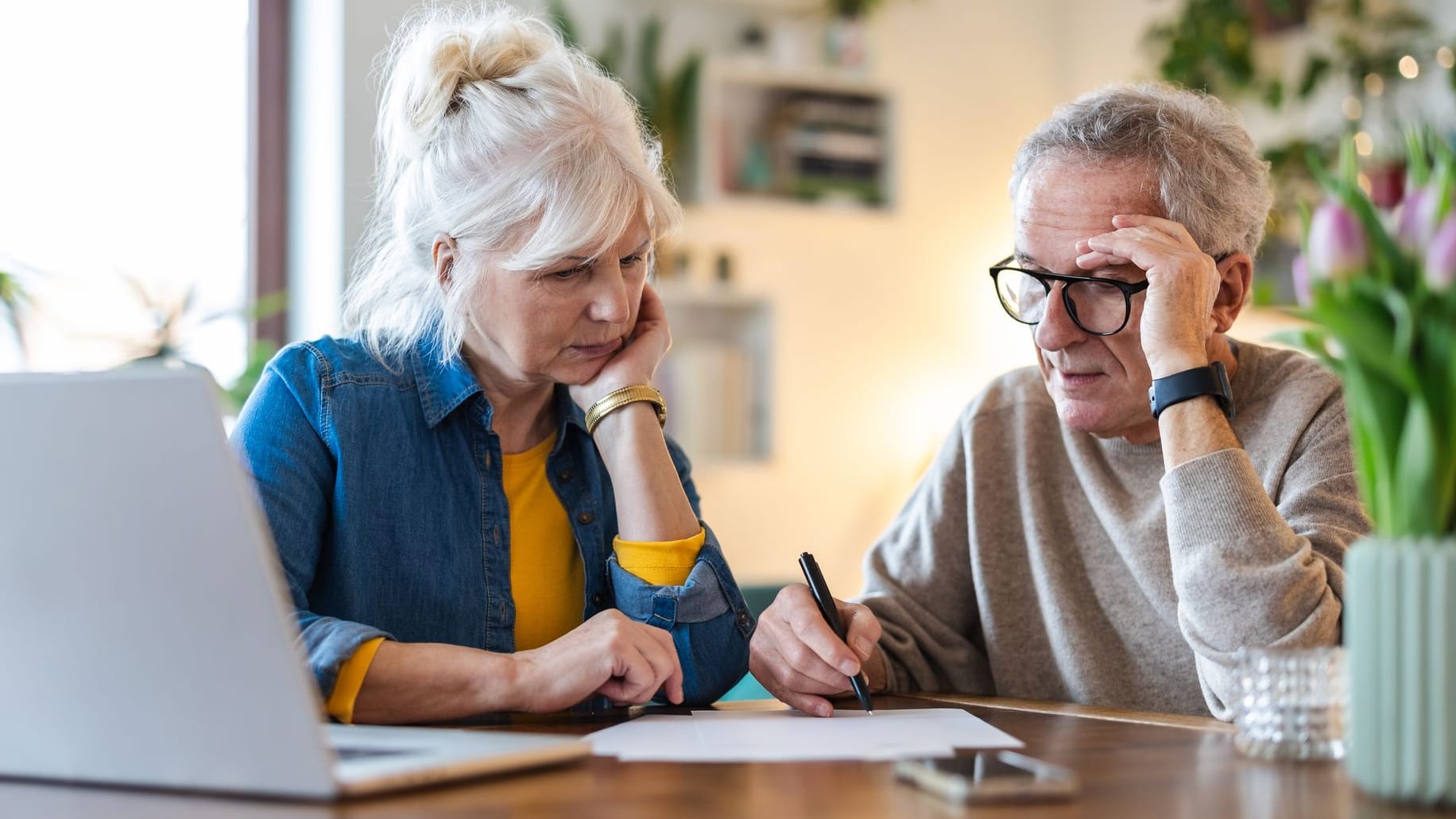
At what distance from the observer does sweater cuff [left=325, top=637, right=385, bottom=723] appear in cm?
114

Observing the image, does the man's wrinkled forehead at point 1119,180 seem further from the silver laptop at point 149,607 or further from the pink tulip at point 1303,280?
the silver laptop at point 149,607

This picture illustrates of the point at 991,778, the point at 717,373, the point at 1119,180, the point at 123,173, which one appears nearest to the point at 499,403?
the point at 1119,180

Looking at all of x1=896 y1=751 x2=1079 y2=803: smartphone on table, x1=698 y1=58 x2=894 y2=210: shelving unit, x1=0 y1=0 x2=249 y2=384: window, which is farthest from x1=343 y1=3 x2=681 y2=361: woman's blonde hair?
x1=698 y1=58 x2=894 y2=210: shelving unit

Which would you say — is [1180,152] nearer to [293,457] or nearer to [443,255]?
[443,255]

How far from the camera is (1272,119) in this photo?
12.7 feet

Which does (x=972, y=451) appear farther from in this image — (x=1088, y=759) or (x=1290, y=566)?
(x=1088, y=759)

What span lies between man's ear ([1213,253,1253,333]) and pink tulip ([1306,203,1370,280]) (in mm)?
750

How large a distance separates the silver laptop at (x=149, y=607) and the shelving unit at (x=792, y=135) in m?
3.06

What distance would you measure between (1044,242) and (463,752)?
0.89 meters

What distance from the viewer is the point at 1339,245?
78cm

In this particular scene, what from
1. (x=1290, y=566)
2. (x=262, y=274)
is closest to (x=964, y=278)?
(x=262, y=274)

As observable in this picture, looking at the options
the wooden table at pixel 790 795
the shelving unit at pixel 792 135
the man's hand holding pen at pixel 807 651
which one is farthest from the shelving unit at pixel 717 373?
the wooden table at pixel 790 795

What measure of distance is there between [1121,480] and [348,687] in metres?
0.92

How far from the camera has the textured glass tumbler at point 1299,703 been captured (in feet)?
3.08
